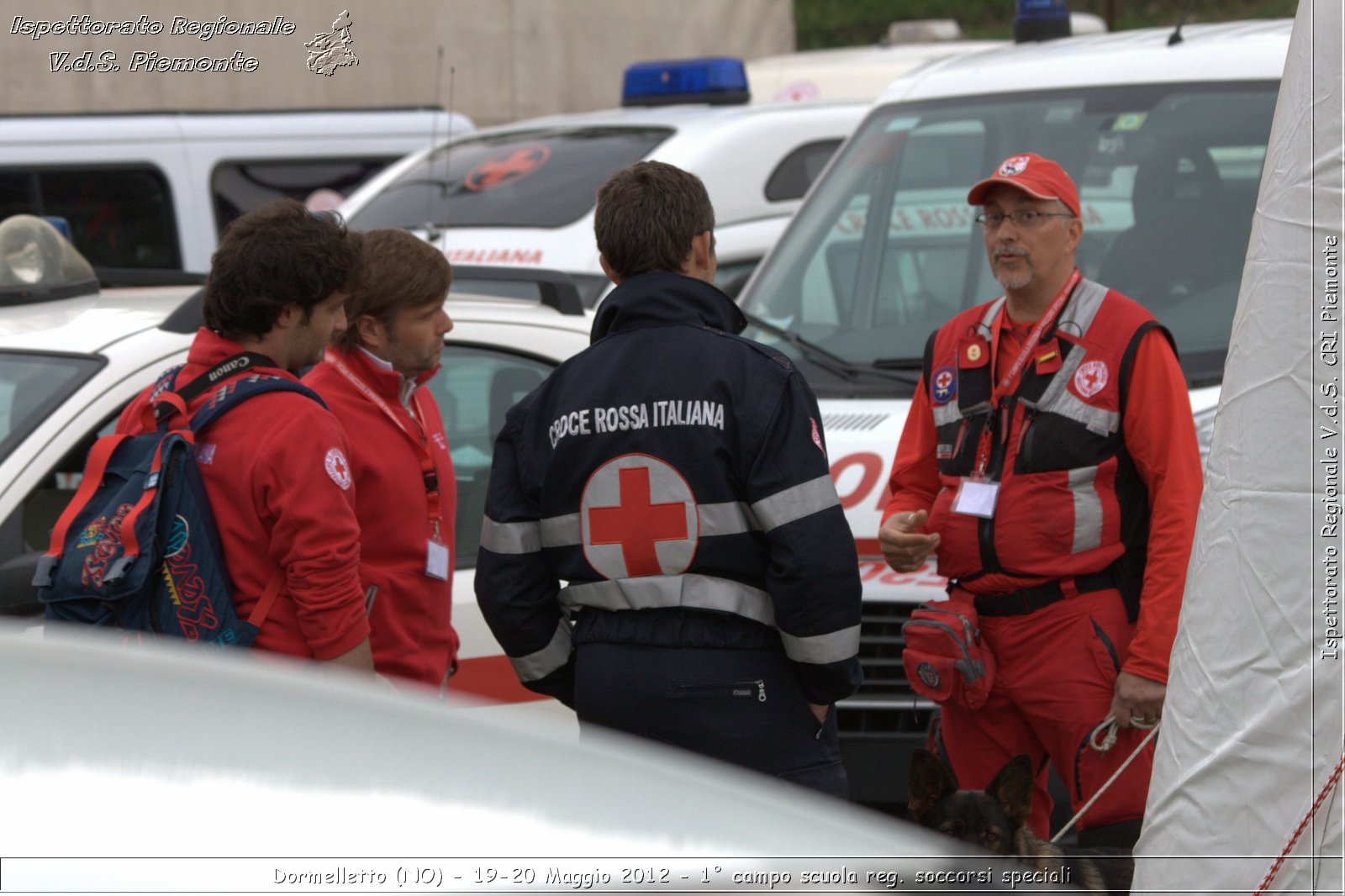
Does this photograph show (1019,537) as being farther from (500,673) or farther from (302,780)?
(302,780)

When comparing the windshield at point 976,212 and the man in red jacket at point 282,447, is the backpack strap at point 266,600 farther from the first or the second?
the windshield at point 976,212

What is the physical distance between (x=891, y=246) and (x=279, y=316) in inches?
107

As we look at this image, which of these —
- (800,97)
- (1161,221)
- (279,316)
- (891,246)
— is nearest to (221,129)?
(800,97)

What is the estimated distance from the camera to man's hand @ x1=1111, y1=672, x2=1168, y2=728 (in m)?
3.25

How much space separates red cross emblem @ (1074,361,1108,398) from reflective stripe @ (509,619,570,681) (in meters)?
1.18

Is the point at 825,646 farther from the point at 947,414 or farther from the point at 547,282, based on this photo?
the point at 547,282

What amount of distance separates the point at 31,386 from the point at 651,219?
183 cm

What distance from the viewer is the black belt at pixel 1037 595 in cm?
340

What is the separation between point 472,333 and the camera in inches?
175

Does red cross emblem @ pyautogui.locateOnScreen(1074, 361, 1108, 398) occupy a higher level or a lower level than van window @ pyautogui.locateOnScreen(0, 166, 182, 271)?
higher

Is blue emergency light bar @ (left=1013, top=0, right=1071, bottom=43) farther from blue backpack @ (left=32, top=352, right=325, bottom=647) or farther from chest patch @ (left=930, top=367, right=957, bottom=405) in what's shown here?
blue backpack @ (left=32, top=352, right=325, bottom=647)

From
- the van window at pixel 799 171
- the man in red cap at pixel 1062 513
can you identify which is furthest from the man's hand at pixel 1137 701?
the van window at pixel 799 171

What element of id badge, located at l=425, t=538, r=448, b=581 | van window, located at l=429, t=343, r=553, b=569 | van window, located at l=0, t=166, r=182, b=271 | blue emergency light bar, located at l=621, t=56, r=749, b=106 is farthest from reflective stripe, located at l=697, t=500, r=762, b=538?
van window, located at l=0, t=166, r=182, b=271

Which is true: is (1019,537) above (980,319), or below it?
below
